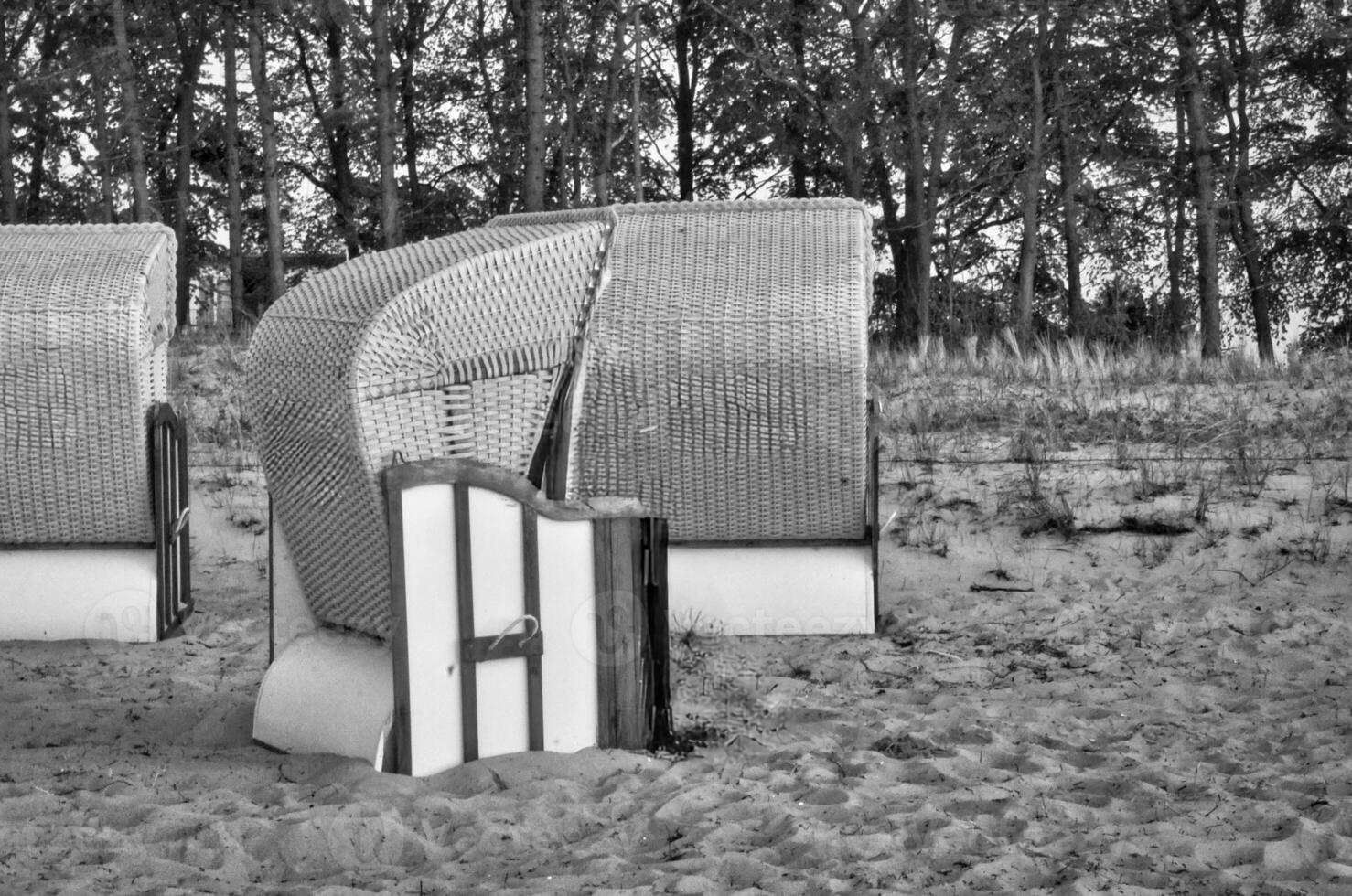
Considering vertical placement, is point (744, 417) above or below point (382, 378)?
below

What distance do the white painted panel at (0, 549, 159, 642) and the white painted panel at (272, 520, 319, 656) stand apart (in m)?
1.64

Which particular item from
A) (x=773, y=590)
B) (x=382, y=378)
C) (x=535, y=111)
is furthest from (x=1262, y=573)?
(x=535, y=111)

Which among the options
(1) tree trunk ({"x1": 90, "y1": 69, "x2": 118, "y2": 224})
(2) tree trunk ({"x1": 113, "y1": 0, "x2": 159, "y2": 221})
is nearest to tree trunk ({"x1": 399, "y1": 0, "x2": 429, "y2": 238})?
Result: (1) tree trunk ({"x1": 90, "y1": 69, "x2": 118, "y2": 224})

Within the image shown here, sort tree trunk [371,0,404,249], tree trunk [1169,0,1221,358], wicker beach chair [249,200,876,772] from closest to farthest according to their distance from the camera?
wicker beach chair [249,200,876,772] → tree trunk [1169,0,1221,358] → tree trunk [371,0,404,249]

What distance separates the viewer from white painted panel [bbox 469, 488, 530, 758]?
4.23m

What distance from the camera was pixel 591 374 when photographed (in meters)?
5.83

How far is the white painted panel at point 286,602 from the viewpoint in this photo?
4949mm

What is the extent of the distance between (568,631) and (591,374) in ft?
5.64

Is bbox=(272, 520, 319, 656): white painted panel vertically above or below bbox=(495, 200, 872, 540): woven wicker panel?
below

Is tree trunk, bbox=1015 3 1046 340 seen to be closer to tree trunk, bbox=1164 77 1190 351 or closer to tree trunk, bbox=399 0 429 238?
tree trunk, bbox=1164 77 1190 351

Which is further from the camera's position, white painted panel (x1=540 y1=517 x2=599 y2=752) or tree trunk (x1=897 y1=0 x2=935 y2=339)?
tree trunk (x1=897 y1=0 x2=935 y2=339)

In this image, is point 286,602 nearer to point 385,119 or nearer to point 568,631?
point 568,631

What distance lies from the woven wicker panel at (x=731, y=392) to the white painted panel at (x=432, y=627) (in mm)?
1578

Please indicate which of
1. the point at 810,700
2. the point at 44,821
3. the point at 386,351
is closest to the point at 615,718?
the point at 810,700
